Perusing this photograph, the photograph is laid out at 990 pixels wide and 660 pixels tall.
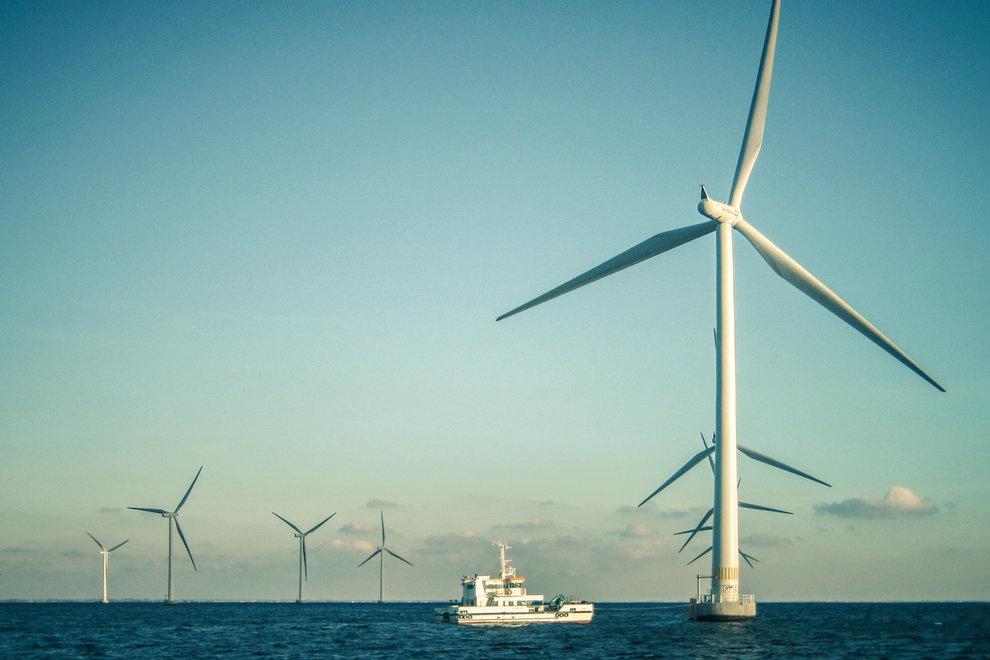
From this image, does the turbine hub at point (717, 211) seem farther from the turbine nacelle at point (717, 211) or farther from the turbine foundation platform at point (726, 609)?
the turbine foundation platform at point (726, 609)

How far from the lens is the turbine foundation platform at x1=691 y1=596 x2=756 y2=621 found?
91.6m

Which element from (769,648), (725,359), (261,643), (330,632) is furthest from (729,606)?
(330,632)

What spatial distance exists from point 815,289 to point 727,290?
11.0 metres

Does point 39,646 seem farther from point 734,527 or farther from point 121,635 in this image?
point 734,527

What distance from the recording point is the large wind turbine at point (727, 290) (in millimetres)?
86188

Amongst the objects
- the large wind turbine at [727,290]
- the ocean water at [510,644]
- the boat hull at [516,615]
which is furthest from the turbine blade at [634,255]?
the boat hull at [516,615]

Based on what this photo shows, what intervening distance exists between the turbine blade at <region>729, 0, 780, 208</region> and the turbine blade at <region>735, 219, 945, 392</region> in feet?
12.2

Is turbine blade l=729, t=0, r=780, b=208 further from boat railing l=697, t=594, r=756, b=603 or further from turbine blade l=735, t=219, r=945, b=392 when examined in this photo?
boat railing l=697, t=594, r=756, b=603

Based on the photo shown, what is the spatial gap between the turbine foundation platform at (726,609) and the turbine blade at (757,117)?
126 ft

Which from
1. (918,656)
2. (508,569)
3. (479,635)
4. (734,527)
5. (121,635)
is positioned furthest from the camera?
(121,635)

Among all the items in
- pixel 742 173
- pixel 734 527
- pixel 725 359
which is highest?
pixel 742 173

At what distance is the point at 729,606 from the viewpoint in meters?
91.6

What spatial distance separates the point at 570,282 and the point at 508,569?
46.6 meters

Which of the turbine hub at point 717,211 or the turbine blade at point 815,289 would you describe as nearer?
the turbine blade at point 815,289
